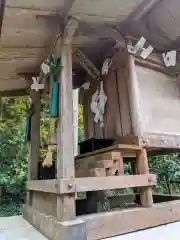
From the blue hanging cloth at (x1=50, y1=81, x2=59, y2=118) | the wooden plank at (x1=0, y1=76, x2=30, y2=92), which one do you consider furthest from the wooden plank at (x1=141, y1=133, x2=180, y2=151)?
the wooden plank at (x1=0, y1=76, x2=30, y2=92)

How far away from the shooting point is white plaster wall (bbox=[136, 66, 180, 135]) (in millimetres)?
2400

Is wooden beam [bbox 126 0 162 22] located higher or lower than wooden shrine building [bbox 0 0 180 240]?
higher

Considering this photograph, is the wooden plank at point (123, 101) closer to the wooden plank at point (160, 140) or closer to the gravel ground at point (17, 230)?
the wooden plank at point (160, 140)

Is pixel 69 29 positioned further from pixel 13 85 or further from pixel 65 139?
pixel 13 85

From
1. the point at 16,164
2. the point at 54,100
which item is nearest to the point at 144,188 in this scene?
the point at 54,100

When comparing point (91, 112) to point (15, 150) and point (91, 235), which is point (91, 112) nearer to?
point (91, 235)

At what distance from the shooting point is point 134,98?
2344mm

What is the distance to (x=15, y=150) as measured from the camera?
6434 mm

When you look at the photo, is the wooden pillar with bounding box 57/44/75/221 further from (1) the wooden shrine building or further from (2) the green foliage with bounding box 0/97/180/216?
(2) the green foliage with bounding box 0/97/180/216

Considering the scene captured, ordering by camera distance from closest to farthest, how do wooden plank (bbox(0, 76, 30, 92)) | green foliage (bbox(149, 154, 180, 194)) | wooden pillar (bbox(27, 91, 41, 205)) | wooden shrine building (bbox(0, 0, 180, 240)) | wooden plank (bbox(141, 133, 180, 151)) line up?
wooden shrine building (bbox(0, 0, 180, 240)), wooden plank (bbox(141, 133, 180, 151)), wooden pillar (bbox(27, 91, 41, 205)), wooden plank (bbox(0, 76, 30, 92)), green foliage (bbox(149, 154, 180, 194))

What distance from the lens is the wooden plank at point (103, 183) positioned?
5.88 ft

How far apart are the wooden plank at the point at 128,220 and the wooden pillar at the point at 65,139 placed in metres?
0.16

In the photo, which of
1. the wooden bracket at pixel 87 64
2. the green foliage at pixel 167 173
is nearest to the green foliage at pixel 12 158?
the green foliage at pixel 167 173

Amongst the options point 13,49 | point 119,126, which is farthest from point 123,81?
point 13,49
